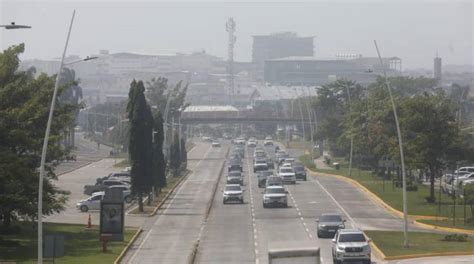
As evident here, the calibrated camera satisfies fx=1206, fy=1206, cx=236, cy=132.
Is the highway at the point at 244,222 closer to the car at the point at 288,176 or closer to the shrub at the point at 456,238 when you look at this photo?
the car at the point at 288,176

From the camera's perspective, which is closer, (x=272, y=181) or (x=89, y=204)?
(x=89, y=204)

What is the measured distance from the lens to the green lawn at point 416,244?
168 ft

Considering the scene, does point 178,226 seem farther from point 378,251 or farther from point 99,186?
point 99,186

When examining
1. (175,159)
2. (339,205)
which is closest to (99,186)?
(339,205)

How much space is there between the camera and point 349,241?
46000 mm

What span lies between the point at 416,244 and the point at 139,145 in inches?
1036

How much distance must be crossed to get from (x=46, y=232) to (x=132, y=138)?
1729cm

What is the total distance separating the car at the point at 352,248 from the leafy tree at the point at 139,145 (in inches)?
1205

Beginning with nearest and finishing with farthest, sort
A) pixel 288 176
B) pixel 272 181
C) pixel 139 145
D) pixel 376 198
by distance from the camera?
pixel 139 145, pixel 376 198, pixel 272 181, pixel 288 176

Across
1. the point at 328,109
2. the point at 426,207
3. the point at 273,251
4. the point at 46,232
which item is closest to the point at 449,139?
the point at 426,207

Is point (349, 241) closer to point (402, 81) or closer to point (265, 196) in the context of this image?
point (265, 196)

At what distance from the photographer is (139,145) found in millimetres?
76062

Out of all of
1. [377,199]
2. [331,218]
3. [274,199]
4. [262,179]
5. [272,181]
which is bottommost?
[377,199]

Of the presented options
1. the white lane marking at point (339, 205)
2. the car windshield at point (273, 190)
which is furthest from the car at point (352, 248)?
the car windshield at point (273, 190)
